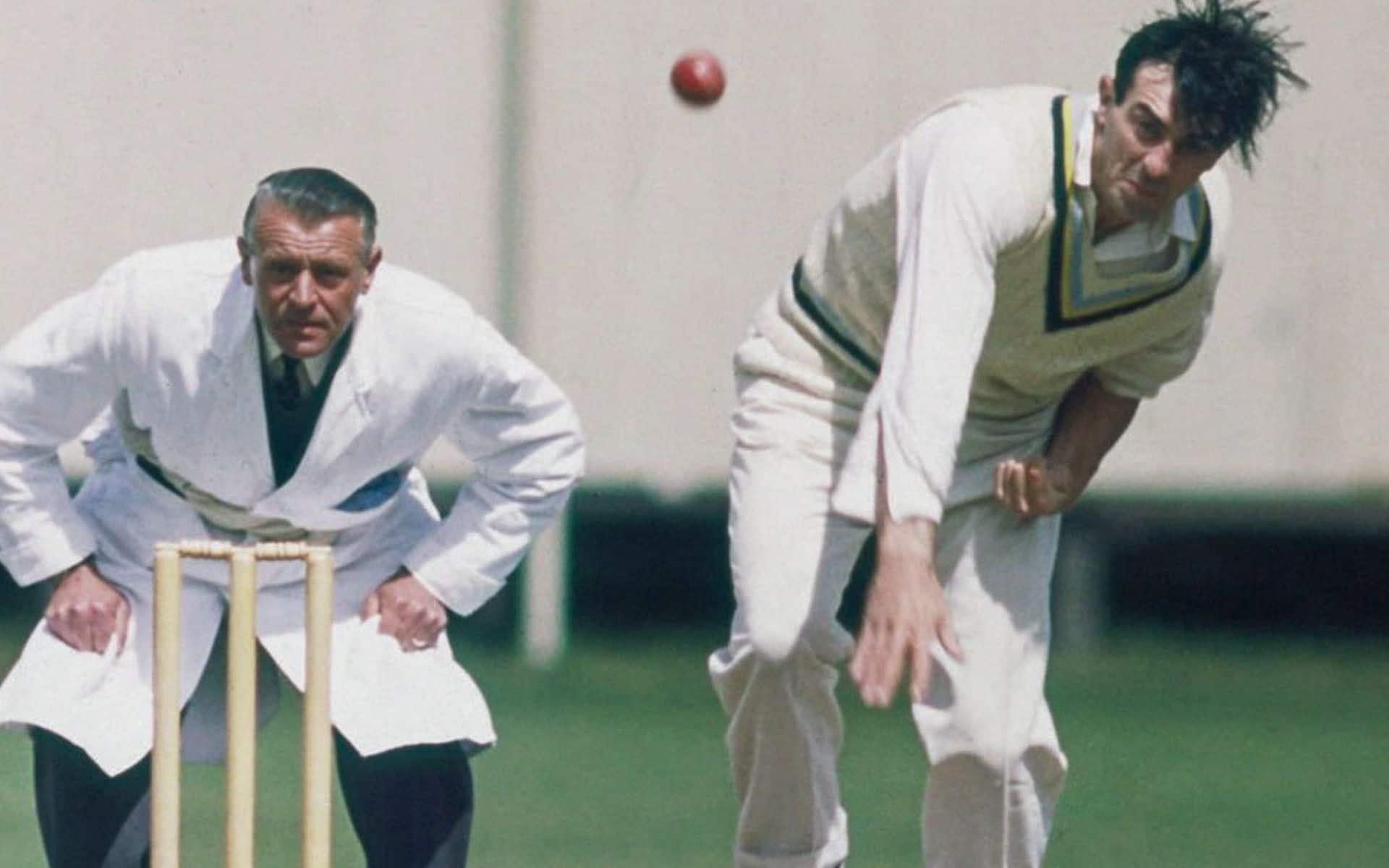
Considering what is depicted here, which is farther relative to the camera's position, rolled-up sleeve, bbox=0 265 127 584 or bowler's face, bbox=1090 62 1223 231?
rolled-up sleeve, bbox=0 265 127 584

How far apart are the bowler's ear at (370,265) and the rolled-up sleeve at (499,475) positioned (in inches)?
6.6

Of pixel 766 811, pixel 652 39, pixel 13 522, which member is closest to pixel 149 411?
pixel 13 522

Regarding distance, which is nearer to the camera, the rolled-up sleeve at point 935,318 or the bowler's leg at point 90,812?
the rolled-up sleeve at point 935,318

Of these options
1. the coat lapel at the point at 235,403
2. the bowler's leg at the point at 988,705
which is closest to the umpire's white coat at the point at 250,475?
the coat lapel at the point at 235,403

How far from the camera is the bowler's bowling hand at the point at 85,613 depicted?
4.00 meters

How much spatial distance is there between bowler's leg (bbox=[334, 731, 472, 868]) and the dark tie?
1.46 feet

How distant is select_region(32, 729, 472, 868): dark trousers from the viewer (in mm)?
3895

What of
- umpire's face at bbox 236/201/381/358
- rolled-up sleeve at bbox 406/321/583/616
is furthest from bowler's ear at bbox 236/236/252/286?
rolled-up sleeve at bbox 406/321/583/616

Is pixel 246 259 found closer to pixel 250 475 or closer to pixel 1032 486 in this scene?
pixel 250 475

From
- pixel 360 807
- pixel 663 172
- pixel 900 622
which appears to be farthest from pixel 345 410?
pixel 663 172

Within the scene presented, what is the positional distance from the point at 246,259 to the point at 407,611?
517 mm

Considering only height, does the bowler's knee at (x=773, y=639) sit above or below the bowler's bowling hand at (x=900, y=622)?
below

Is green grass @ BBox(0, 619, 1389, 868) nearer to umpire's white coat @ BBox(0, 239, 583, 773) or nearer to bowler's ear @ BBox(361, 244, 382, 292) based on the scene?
umpire's white coat @ BBox(0, 239, 583, 773)

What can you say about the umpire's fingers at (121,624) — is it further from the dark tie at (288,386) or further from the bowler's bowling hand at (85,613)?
the dark tie at (288,386)
